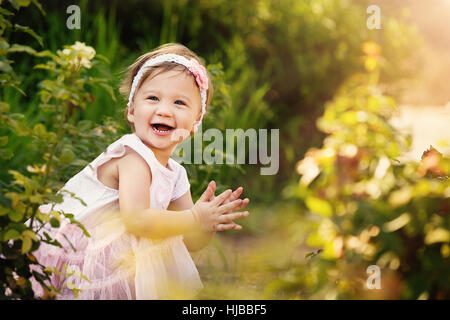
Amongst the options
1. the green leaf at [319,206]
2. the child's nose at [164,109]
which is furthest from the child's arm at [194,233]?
the green leaf at [319,206]

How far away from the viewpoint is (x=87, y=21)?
16.3 feet

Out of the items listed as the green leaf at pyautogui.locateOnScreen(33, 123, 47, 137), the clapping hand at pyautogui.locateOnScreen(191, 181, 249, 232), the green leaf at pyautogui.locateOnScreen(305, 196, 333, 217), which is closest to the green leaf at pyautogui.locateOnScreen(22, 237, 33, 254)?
the green leaf at pyautogui.locateOnScreen(33, 123, 47, 137)

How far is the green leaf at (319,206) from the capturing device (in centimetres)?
130

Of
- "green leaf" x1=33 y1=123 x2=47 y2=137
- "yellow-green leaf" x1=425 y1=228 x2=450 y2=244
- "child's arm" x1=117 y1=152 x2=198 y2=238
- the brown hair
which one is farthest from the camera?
the brown hair

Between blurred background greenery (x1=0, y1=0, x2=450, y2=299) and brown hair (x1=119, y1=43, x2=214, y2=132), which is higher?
blurred background greenery (x1=0, y1=0, x2=450, y2=299)

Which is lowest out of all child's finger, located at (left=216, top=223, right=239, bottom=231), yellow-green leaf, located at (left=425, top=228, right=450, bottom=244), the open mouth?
yellow-green leaf, located at (left=425, top=228, right=450, bottom=244)

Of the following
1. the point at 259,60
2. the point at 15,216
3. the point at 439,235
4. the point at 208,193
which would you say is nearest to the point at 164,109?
the point at 208,193

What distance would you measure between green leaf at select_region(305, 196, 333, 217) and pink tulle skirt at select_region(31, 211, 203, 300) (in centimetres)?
116

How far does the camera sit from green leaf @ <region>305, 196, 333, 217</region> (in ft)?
4.27

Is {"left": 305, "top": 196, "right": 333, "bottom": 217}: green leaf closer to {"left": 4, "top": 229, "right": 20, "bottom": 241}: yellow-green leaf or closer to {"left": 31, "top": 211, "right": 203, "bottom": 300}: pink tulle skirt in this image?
{"left": 4, "top": 229, "right": 20, "bottom": 241}: yellow-green leaf

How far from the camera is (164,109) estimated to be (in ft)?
8.11

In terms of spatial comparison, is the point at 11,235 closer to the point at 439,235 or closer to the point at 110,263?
the point at 110,263

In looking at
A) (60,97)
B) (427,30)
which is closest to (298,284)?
(60,97)

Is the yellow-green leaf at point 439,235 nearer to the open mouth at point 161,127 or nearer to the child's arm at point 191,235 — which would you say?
the child's arm at point 191,235
